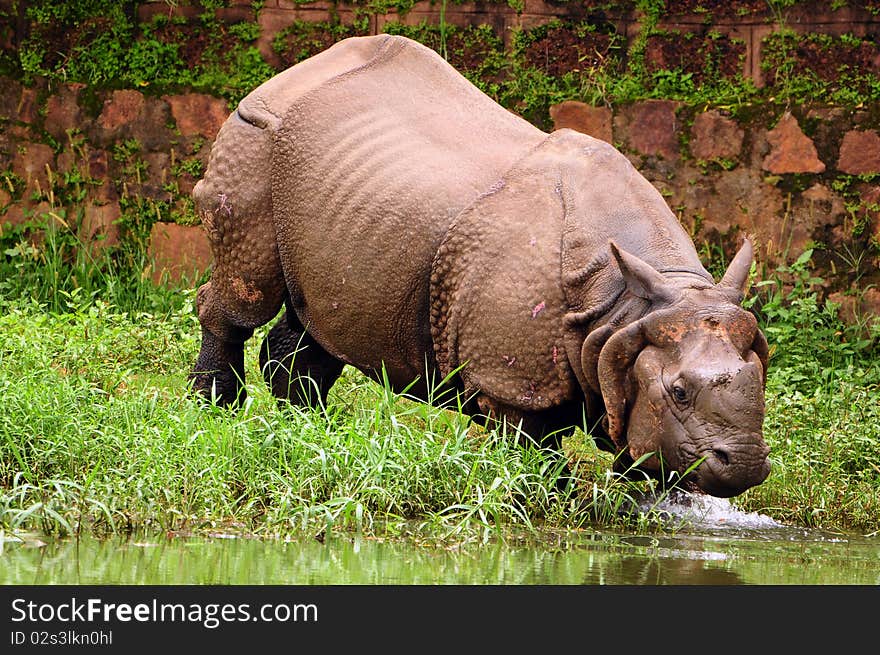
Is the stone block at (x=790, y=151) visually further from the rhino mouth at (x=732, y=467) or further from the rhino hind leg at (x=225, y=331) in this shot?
the rhino mouth at (x=732, y=467)

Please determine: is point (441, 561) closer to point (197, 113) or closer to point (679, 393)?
point (679, 393)

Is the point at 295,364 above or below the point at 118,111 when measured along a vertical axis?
below

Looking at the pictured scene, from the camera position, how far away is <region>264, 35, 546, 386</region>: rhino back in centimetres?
565

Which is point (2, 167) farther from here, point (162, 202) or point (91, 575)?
point (91, 575)

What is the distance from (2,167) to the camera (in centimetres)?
932

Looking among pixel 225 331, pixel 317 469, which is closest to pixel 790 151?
pixel 225 331

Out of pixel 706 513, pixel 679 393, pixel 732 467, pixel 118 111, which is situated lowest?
pixel 706 513

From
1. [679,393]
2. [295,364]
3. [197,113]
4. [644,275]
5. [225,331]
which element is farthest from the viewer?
[197,113]

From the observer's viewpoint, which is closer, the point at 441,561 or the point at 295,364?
the point at 441,561

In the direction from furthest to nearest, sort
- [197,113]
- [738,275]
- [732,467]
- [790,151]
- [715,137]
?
[197,113], [715,137], [790,151], [738,275], [732,467]

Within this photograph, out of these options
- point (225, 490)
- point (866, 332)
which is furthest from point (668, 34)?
point (225, 490)

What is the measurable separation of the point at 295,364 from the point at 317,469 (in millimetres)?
1859

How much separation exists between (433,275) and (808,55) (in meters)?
4.37

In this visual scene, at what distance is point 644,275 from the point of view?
4.90 metres
